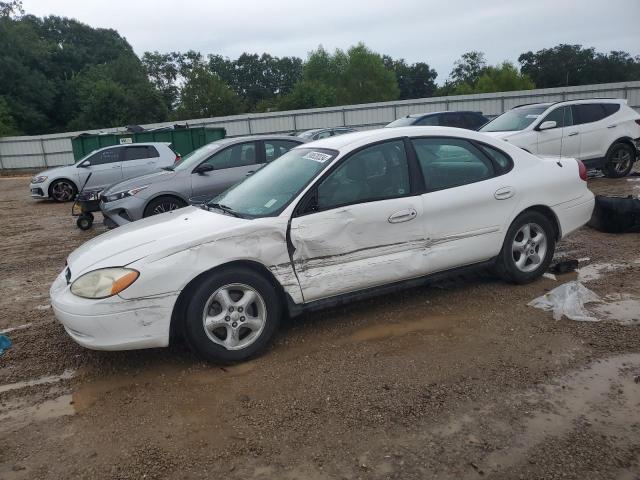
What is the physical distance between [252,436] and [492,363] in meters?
1.74

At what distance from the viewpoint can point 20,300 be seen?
564 cm

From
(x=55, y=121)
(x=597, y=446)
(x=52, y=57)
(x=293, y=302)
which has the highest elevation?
(x=52, y=57)

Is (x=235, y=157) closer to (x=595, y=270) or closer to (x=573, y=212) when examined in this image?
(x=573, y=212)

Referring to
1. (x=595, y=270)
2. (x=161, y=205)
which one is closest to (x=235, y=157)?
(x=161, y=205)

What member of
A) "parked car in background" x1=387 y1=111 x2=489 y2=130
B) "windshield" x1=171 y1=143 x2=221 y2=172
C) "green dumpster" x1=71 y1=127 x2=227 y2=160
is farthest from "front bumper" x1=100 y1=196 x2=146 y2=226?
"green dumpster" x1=71 y1=127 x2=227 y2=160

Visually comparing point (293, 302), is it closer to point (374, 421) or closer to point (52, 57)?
point (374, 421)

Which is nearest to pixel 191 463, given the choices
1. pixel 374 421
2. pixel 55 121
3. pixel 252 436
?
pixel 252 436

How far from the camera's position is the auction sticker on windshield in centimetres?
426

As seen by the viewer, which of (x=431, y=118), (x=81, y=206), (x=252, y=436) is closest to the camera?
(x=252, y=436)

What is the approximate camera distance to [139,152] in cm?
1462

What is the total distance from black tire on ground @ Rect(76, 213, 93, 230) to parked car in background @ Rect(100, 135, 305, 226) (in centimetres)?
125

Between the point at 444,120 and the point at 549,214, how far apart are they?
9610 mm

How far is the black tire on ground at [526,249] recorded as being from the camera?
15.7 feet

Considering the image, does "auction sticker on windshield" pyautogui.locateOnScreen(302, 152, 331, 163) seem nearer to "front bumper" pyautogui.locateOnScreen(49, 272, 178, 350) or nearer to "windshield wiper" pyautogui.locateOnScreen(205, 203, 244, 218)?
"windshield wiper" pyautogui.locateOnScreen(205, 203, 244, 218)
